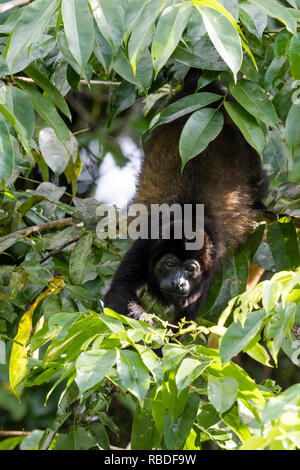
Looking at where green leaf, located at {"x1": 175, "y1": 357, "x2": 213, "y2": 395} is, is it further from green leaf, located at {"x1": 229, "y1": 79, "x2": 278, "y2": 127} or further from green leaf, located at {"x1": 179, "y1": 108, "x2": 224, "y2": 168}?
green leaf, located at {"x1": 229, "y1": 79, "x2": 278, "y2": 127}

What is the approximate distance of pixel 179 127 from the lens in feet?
14.3

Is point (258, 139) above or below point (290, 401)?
above

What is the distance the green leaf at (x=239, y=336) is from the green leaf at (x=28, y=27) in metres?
1.03

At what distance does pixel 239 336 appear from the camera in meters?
1.68

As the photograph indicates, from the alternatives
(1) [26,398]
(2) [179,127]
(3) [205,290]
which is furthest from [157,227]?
(1) [26,398]

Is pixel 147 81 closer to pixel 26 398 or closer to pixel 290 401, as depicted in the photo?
pixel 290 401

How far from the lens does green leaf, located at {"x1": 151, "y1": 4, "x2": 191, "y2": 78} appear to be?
1.91 meters

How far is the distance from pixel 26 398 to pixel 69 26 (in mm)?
3552

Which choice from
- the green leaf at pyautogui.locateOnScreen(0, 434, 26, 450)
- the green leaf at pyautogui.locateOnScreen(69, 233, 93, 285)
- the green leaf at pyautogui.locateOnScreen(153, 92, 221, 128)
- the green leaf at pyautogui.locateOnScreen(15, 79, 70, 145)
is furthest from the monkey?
the green leaf at pyautogui.locateOnScreen(0, 434, 26, 450)

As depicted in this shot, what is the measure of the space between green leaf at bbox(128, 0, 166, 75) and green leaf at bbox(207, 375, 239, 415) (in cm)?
95

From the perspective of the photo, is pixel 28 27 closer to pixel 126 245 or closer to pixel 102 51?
pixel 102 51

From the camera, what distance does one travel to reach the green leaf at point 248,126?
98.9 inches

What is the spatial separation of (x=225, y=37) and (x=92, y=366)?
1.04 meters

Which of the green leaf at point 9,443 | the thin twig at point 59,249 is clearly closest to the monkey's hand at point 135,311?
the thin twig at point 59,249
